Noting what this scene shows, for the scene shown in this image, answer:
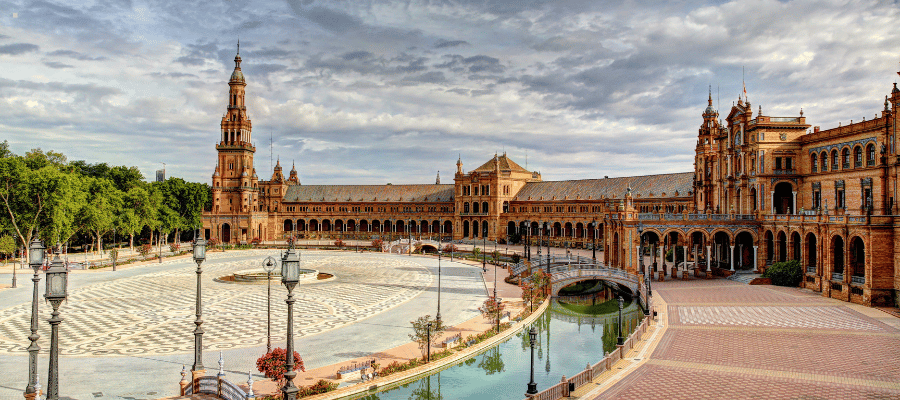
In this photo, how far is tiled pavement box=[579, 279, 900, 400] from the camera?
21.8 metres

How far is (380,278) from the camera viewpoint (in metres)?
55.2

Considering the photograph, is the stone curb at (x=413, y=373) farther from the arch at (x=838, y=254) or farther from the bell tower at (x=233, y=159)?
the bell tower at (x=233, y=159)

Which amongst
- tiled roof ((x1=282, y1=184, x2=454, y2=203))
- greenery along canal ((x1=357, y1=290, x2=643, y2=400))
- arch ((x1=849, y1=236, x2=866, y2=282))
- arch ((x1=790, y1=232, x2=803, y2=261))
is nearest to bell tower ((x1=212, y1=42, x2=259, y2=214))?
tiled roof ((x1=282, y1=184, x2=454, y2=203))

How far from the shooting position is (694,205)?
72312 millimetres

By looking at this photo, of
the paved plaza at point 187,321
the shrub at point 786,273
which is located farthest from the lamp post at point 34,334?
the shrub at point 786,273

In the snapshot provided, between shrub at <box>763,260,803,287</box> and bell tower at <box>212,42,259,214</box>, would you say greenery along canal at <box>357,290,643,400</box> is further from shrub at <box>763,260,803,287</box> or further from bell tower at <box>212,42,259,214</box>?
bell tower at <box>212,42,259,214</box>

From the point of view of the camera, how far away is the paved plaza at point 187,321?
2361 cm

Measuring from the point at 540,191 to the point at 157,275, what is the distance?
6381 centimetres

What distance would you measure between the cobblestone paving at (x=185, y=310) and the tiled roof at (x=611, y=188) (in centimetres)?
4084

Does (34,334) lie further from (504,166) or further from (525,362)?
(504,166)

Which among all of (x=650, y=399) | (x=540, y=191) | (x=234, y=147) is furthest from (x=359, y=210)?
(x=650, y=399)

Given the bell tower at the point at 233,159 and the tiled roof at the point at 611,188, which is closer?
the tiled roof at the point at 611,188

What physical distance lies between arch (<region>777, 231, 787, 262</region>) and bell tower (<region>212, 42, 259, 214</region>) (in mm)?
83706

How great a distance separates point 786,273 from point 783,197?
39.8 ft
